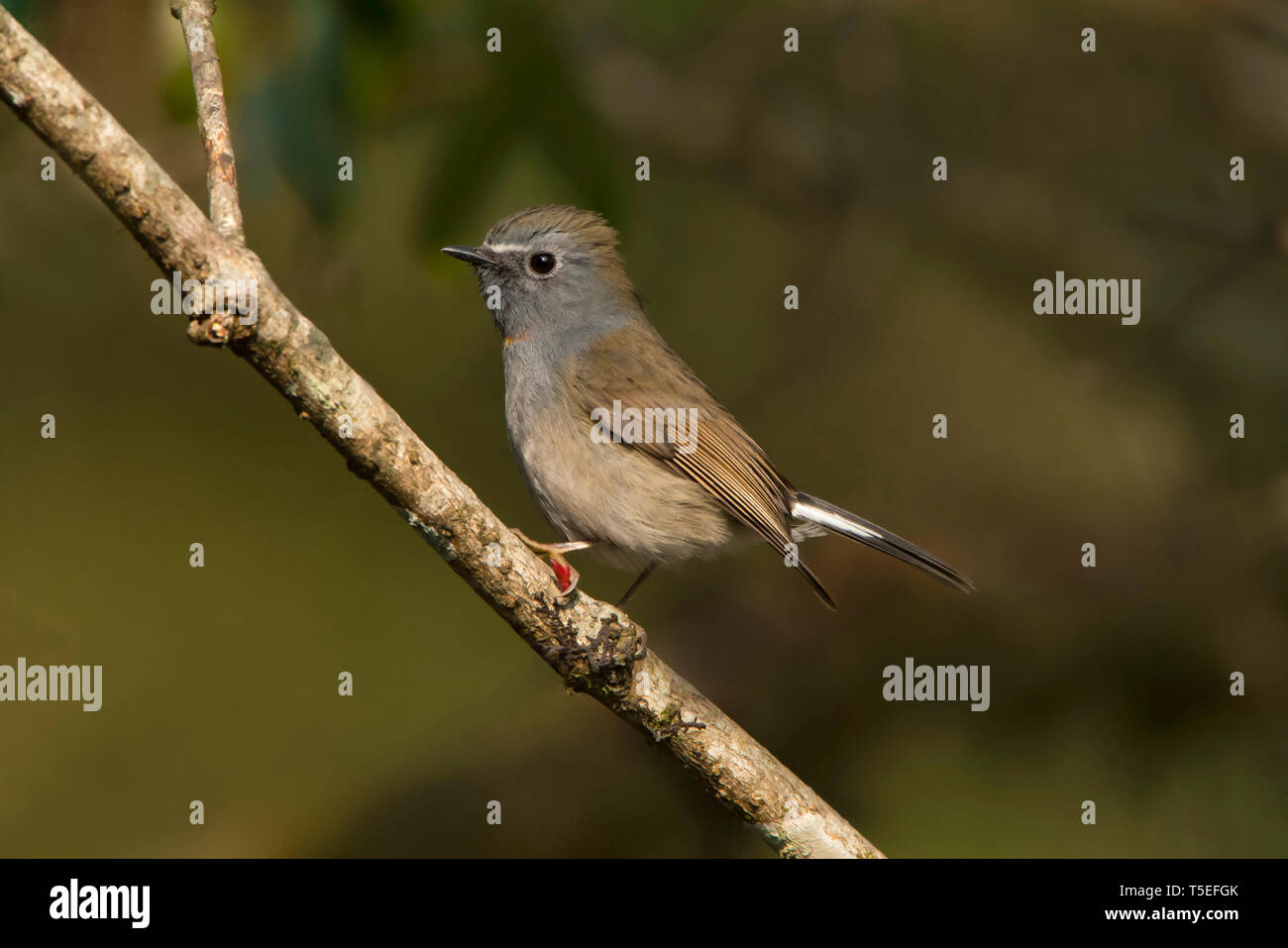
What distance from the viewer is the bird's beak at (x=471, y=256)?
4.80m

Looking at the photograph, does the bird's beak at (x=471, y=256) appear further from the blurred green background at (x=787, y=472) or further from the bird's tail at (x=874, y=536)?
the bird's tail at (x=874, y=536)

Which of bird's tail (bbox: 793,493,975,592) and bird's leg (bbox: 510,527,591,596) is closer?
bird's leg (bbox: 510,527,591,596)

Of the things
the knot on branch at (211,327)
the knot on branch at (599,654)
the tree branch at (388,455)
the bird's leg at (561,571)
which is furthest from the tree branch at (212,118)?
the knot on branch at (599,654)

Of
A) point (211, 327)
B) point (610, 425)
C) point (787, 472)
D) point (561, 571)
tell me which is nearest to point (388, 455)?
point (211, 327)

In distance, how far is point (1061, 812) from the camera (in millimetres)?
6062

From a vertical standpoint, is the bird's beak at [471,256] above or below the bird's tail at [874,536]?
above

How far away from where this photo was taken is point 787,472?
25.0 ft

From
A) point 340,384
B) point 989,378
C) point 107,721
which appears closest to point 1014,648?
point 989,378

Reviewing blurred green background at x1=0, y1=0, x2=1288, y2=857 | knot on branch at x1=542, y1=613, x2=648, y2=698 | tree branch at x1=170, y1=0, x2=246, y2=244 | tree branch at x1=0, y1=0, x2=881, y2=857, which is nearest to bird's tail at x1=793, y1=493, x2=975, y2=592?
blurred green background at x1=0, y1=0, x2=1288, y2=857

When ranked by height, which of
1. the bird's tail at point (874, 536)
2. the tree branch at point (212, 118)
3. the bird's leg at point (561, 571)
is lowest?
the bird's leg at point (561, 571)

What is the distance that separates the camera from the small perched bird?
4.66 metres

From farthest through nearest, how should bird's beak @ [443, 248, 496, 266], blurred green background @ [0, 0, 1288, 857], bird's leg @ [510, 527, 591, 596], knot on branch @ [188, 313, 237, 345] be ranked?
blurred green background @ [0, 0, 1288, 857] → bird's beak @ [443, 248, 496, 266] → bird's leg @ [510, 527, 591, 596] → knot on branch @ [188, 313, 237, 345]

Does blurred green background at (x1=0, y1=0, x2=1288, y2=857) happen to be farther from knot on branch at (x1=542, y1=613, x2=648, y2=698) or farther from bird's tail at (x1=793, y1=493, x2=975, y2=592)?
knot on branch at (x1=542, y1=613, x2=648, y2=698)

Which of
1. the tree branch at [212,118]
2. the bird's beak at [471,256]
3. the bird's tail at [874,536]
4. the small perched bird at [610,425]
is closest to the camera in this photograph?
the tree branch at [212,118]
